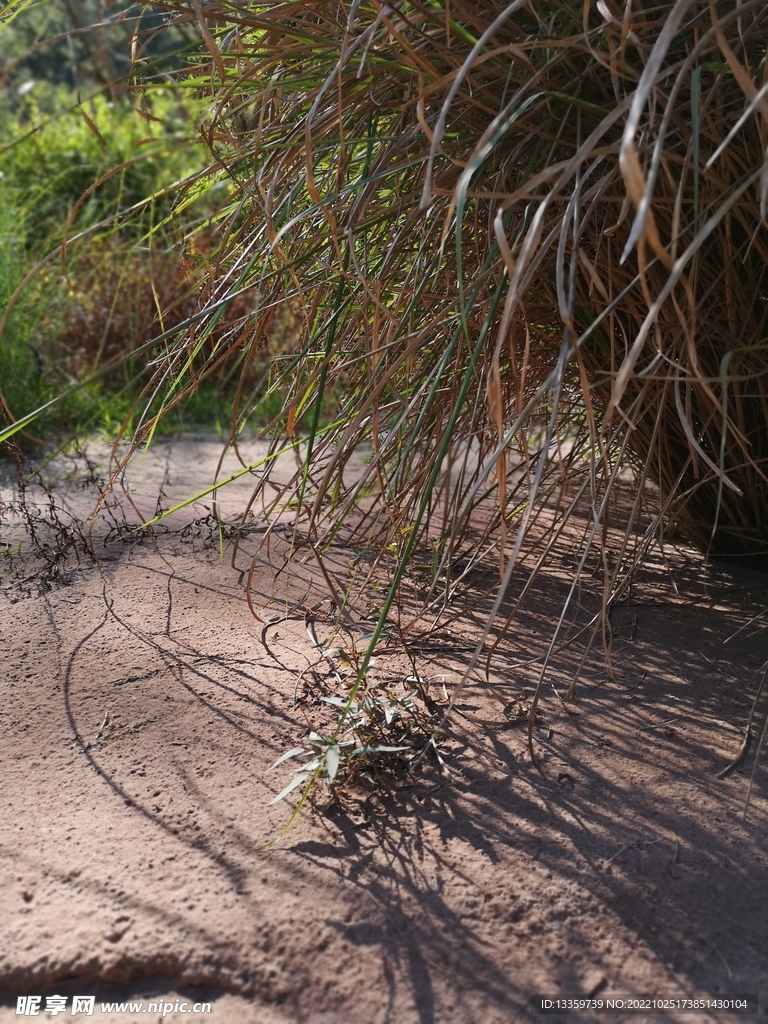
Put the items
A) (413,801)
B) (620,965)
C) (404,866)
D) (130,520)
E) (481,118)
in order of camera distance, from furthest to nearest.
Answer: (130,520), (481,118), (413,801), (404,866), (620,965)

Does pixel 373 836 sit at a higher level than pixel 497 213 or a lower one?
lower

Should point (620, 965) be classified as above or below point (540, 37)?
below

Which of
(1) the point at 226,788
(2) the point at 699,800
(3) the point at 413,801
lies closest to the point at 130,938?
(1) the point at 226,788

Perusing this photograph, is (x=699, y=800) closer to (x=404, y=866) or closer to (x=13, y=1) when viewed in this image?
(x=404, y=866)

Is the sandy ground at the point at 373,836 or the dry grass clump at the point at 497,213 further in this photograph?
the dry grass clump at the point at 497,213

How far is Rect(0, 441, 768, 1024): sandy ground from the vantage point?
3.38ft

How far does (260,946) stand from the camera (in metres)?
1.06

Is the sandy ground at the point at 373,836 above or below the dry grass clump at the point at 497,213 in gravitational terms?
below

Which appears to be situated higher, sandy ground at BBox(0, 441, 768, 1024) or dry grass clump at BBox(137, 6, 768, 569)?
dry grass clump at BBox(137, 6, 768, 569)

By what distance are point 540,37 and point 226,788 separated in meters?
1.08

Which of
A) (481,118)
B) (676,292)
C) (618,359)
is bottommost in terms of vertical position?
(618,359)

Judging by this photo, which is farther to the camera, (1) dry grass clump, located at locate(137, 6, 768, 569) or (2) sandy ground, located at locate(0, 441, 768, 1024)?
(1) dry grass clump, located at locate(137, 6, 768, 569)

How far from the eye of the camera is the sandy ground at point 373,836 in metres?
1.03

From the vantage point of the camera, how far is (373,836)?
124cm
